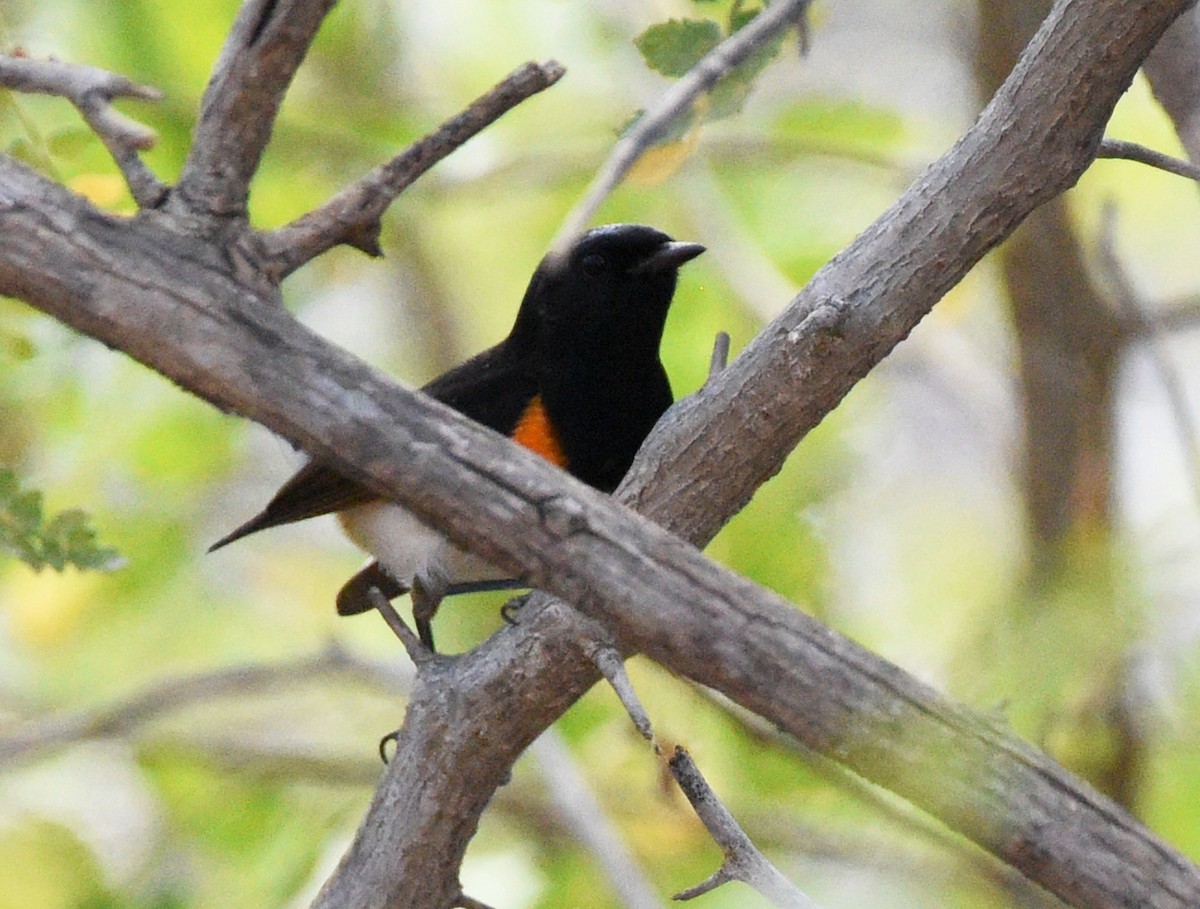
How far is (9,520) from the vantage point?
2041 millimetres

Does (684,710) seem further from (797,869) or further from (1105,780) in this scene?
(1105,780)

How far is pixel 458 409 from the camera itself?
9.62 ft

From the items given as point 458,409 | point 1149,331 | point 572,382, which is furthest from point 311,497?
point 1149,331

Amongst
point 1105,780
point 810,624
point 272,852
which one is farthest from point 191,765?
point 810,624

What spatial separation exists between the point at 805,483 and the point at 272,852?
65.7 inches

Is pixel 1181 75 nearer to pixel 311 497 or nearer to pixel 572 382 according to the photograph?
pixel 572 382

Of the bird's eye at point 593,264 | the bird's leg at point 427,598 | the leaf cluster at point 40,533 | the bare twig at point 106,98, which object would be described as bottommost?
the leaf cluster at point 40,533

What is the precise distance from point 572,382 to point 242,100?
1.45m

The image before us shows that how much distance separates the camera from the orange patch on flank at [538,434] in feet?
9.22

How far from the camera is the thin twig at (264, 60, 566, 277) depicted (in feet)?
5.01

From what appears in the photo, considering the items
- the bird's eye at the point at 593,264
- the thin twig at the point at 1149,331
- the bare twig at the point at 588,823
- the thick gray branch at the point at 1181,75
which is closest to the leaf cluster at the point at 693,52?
the thick gray branch at the point at 1181,75

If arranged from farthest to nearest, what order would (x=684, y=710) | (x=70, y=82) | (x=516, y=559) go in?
(x=684, y=710)
(x=70, y=82)
(x=516, y=559)

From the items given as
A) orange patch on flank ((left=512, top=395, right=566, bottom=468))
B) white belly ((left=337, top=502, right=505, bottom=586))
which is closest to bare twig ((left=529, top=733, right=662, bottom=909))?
white belly ((left=337, top=502, right=505, bottom=586))

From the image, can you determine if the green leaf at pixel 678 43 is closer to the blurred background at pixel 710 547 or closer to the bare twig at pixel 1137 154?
the blurred background at pixel 710 547
